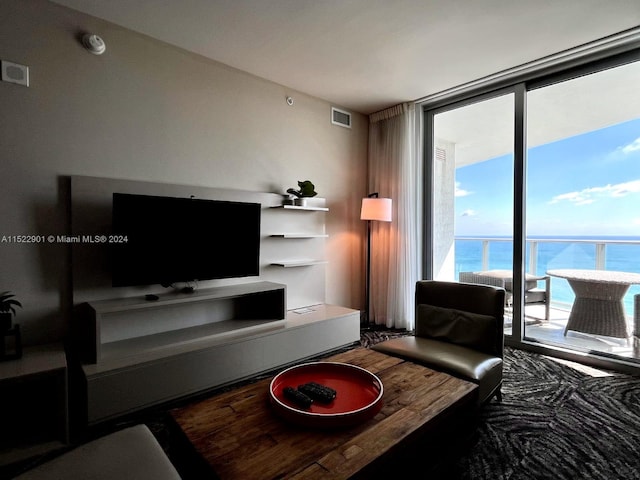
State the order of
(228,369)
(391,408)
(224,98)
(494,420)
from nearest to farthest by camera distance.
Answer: (391,408), (494,420), (228,369), (224,98)

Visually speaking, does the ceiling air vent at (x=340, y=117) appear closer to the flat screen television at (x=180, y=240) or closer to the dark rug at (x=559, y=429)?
the flat screen television at (x=180, y=240)

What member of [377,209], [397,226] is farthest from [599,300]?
[377,209]

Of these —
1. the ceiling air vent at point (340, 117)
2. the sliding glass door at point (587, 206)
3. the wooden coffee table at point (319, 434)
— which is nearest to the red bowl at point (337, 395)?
the wooden coffee table at point (319, 434)

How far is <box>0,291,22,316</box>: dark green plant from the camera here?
1.90 metres

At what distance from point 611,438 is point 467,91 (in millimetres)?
3231

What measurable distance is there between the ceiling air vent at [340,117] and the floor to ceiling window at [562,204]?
94cm

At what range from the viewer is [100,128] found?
7.95 ft

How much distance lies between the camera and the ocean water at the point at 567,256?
306 cm

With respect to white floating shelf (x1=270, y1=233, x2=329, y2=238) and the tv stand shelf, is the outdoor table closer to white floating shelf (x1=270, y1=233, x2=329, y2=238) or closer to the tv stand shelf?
white floating shelf (x1=270, y1=233, x2=329, y2=238)

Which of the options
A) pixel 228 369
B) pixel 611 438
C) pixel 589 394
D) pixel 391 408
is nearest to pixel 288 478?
pixel 391 408

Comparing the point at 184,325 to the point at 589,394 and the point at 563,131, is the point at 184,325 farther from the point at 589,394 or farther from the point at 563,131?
Result: the point at 563,131

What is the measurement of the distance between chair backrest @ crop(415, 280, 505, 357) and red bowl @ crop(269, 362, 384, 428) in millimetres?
1023

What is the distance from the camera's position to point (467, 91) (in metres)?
3.61

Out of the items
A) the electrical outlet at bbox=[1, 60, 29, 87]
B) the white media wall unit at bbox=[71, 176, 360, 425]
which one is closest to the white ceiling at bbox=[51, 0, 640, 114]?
the electrical outlet at bbox=[1, 60, 29, 87]
